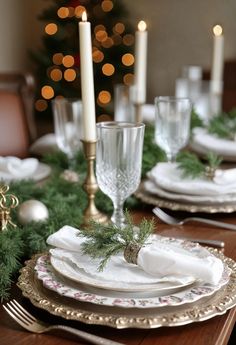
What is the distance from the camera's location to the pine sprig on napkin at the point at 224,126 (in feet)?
5.58

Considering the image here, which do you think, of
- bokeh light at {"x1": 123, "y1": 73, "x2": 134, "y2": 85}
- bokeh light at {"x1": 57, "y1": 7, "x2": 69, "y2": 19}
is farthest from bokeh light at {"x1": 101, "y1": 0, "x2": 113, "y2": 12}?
bokeh light at {"x1": 123, "y1": 73, "x2": 134, "y2": 85}

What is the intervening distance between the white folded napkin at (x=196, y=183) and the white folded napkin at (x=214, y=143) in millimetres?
324

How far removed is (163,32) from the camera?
438 centimetres

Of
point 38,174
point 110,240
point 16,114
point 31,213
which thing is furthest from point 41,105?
point 110,240

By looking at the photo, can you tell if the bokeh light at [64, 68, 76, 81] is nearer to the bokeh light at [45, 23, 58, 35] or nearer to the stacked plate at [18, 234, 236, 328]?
the bokeh light at [45, 23, 58, 35]

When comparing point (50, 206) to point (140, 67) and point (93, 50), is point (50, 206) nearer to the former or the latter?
point (140, 67)

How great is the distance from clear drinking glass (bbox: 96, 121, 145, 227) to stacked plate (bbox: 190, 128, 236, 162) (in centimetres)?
61

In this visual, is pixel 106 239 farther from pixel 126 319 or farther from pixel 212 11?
pixel 212 11

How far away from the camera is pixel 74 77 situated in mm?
4070

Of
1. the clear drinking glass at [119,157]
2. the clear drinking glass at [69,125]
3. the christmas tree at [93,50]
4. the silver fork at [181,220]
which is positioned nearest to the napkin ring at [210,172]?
the silver fork at [181,220]

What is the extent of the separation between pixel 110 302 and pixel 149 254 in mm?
99

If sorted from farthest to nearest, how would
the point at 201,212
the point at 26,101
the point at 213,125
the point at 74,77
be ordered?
1. the point at 74,77
2. the point at 26,101
3. the point at 213,125
4. the point at 201,212

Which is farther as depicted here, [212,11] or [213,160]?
[212,11]

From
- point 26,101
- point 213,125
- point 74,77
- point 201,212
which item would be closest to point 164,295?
point 201,212
